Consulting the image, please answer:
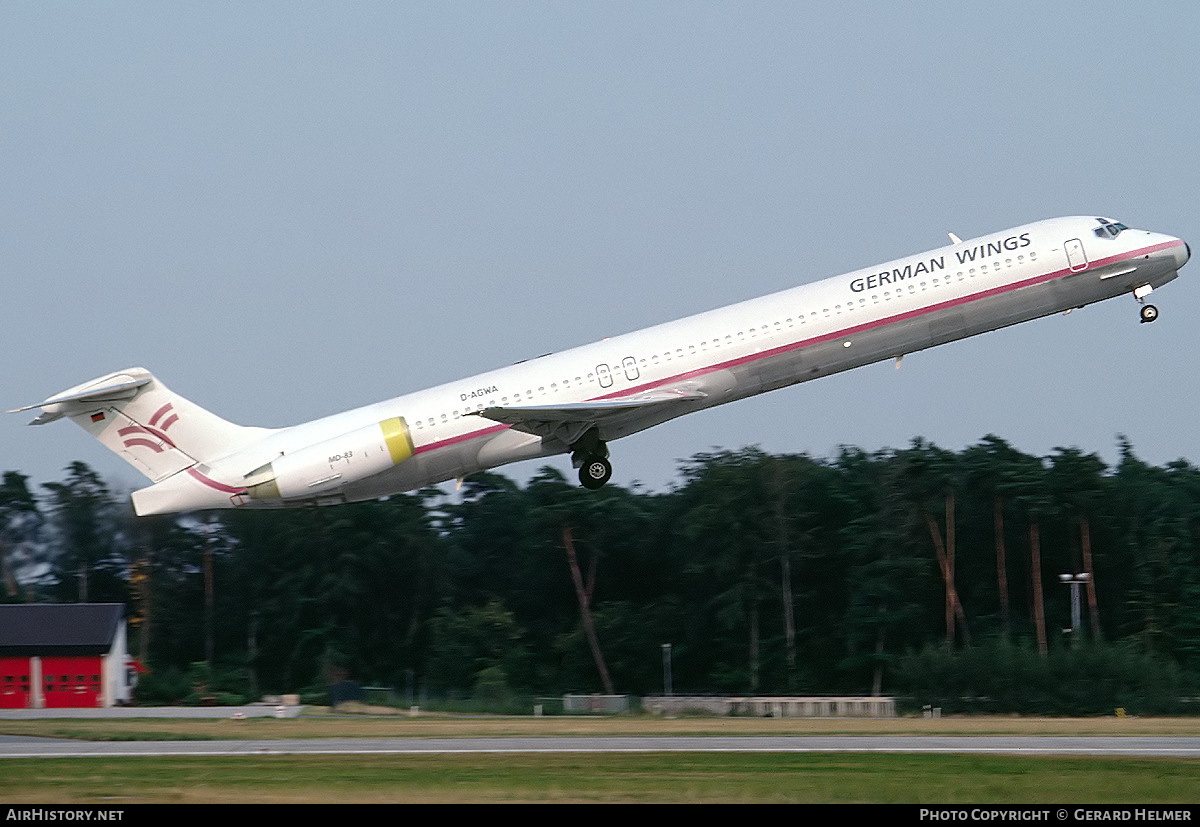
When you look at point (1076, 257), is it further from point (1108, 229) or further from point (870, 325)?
point (870, 325)

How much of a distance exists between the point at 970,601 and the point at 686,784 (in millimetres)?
42150

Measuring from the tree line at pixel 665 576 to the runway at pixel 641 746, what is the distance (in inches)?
1016

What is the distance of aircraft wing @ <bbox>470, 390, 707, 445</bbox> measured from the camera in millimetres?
29391

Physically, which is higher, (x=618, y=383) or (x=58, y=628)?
(x=618, y=383)

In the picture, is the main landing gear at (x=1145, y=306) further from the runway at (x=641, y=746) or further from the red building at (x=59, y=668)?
the red building at (x=59, y=668)

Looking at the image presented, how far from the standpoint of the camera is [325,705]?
153ft

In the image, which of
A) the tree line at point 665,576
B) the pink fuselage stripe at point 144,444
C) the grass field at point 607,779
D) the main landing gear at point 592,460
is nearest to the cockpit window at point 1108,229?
the main landing gear at point 592,460

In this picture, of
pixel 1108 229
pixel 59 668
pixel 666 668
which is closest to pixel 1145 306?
pixel 1108 229

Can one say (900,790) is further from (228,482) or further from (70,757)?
(228,482)

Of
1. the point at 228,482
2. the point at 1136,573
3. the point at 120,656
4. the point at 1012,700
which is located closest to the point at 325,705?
the point at 120,656

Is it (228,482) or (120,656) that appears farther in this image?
(120,656)

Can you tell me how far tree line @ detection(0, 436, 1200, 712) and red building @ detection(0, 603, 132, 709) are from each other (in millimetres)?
2338

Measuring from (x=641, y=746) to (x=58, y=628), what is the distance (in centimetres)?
3365

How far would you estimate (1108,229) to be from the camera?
3058 cm
